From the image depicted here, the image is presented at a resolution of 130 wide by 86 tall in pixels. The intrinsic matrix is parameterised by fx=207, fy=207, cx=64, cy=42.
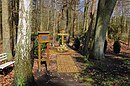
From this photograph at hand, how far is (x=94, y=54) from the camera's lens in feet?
45.5

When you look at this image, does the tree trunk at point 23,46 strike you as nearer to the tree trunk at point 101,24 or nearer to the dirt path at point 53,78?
the dirt path at point 53,78

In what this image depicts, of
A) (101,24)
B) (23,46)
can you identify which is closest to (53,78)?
(23,46)

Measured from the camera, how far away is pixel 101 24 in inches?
540

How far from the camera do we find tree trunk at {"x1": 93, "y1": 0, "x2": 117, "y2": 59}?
44.0 feet

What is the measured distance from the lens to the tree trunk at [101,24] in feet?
44.0

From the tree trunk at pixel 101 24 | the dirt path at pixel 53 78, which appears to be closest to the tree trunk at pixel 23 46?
the dirt path at pixel 53 78

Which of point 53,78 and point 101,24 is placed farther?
point 101,24

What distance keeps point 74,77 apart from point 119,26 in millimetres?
25140

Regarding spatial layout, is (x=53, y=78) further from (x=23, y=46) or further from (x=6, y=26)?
(x=6, y=26)

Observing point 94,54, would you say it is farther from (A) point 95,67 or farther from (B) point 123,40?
(B) point 123,40

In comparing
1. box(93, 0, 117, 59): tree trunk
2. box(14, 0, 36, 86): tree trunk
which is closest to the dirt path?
box(14, 0, 36, 86): tree trunk

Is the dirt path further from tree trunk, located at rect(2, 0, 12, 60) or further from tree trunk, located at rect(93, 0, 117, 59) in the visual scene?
tree trunk, located at rect(93, 0, 117, 59)

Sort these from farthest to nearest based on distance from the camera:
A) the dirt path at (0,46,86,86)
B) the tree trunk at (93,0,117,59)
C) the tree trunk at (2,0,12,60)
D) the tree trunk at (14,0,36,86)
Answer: the tree trunk at (93,0,117,59) < the tree trunk at (2,0,12,60) < the dirt path at (0,46,86,86) < the tree trunk at (14,0,36,86)

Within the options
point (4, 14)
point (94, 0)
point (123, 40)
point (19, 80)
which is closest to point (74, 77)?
point (19, 80)
